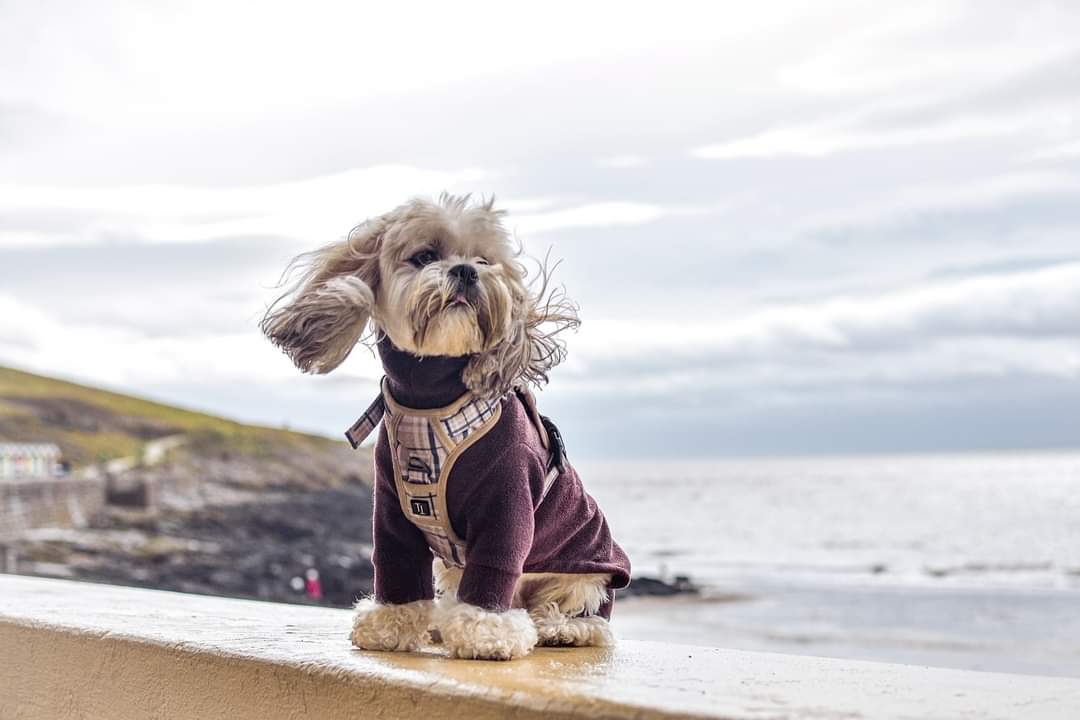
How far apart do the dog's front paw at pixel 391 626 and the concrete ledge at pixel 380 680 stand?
74 millimetres

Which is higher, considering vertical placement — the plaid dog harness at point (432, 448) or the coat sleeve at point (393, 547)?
the plaid dog harness at point (432, 448)

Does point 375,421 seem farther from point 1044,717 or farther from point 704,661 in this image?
point 1044,717

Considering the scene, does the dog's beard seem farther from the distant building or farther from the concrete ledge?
the distant building

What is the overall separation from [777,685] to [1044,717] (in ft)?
1.24

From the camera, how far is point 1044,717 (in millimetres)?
1543

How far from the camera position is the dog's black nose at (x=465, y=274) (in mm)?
2270

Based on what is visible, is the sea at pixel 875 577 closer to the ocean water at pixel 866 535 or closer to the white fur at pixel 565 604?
the ocean water at pixel 866 535

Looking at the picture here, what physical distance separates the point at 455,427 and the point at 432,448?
6cm

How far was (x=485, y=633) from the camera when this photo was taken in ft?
7.20

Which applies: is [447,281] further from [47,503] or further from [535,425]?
[47,503]

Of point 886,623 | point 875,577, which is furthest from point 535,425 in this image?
point 875,577

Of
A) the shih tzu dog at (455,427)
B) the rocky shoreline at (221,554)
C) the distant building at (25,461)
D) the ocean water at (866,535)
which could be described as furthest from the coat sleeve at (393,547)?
the distant building at (25,461)

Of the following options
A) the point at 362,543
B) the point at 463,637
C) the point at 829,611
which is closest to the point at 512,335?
the point at 463,637

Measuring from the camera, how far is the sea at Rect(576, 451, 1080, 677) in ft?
58.9
